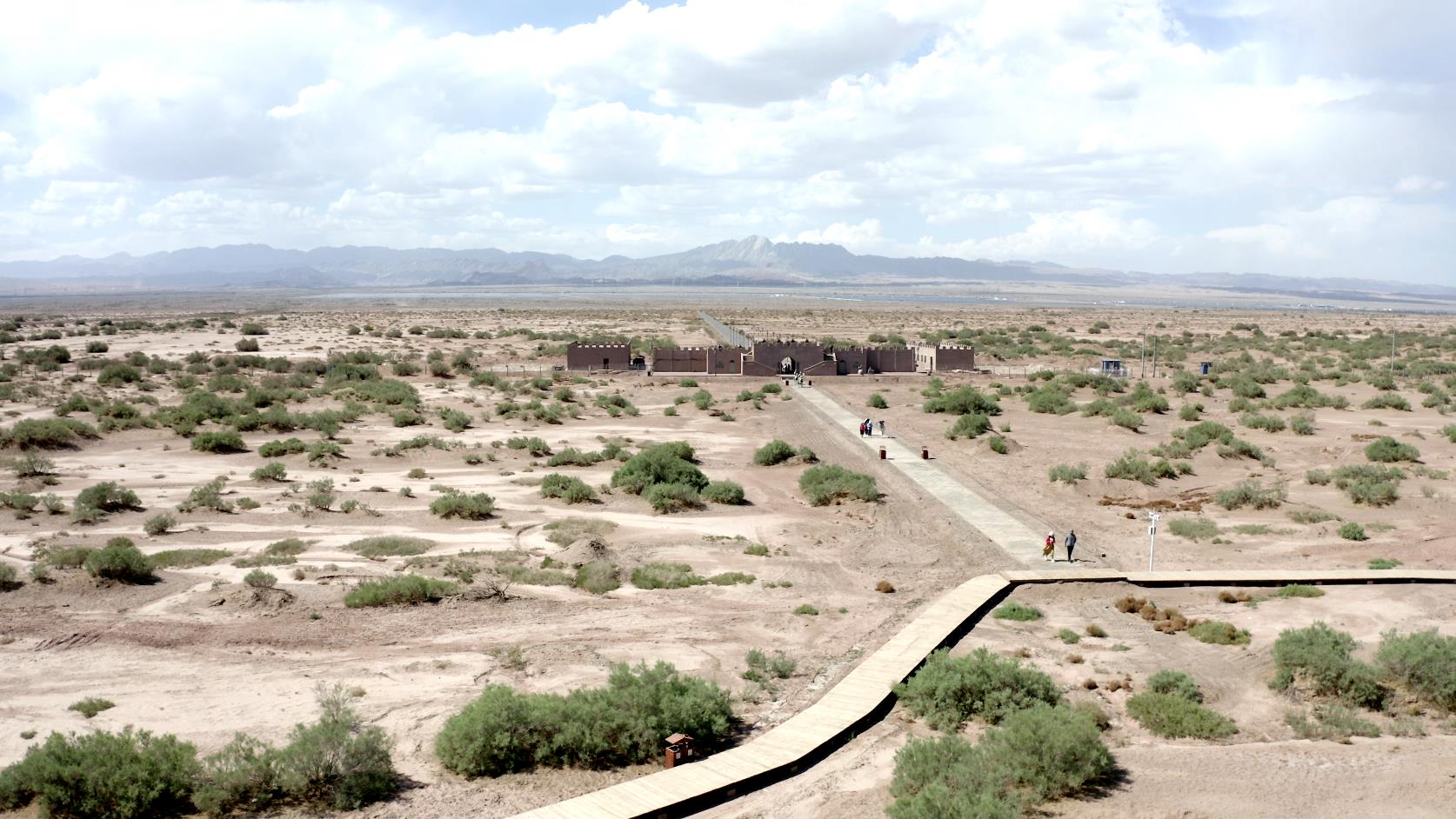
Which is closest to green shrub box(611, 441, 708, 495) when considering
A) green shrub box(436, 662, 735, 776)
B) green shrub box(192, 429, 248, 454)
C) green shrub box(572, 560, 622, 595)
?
green shrub box(572, 560, 622, 595)

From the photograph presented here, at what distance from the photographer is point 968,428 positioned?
4278 centimetres

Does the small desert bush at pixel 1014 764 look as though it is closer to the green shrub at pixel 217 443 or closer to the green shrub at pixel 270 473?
the green shrub at pixel 270 473

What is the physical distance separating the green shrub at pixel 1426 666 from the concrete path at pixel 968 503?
7.86 meters

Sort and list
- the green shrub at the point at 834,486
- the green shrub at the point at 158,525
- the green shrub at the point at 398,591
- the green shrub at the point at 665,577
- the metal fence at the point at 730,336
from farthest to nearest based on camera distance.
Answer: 1. the metal fence at the point at 730,336
2. the green shrub at the point at 834,486
3. the green shrub at the point at 158,525
4. the green shrub at the point at 665,577
5. the green shrub at the point at 398,591

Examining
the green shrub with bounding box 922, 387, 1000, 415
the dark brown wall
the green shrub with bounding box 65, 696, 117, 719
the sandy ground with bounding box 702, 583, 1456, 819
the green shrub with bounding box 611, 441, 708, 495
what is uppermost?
the dark brown wall

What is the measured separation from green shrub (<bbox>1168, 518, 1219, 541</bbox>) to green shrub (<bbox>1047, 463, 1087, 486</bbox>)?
5.32 metres

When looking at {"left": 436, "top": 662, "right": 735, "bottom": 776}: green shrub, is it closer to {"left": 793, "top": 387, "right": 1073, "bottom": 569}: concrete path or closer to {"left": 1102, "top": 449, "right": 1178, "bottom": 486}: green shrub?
{"left": 793, "top": 387, "right": 1073, "bottom": 569}: concrete path

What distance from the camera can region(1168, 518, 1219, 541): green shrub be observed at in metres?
27.2

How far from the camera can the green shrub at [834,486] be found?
3087 cm

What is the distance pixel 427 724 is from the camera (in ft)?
47.7

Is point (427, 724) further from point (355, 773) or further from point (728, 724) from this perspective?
point (728, 724)

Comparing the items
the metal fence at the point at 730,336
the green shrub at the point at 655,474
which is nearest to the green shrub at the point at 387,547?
the green shrub at the point at 655,474

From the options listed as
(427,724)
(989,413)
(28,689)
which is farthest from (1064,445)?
(28,689)

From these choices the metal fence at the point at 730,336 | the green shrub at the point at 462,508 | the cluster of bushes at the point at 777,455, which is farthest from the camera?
the metal fence at the point at 730,336
